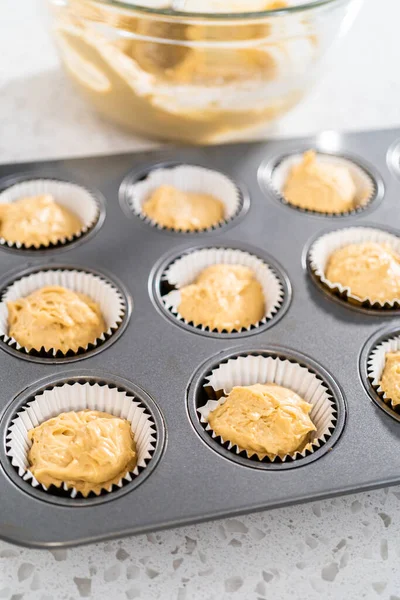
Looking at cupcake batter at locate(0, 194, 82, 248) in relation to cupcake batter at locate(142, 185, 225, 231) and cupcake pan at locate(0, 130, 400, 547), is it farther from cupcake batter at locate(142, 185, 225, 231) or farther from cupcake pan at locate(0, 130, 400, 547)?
cupcake batter at locate(142, 185, 225, 231)

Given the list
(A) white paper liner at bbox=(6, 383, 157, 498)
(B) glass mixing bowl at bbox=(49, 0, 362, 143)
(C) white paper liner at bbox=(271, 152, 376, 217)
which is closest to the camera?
(A) white paper liner at bbox=(6, 383, 157, 498)

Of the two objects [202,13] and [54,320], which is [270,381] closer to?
[54,320]

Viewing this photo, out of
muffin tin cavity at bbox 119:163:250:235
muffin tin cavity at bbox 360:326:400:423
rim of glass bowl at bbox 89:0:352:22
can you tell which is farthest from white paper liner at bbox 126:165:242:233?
muffin tin cavity at bbox 360:326:400:423

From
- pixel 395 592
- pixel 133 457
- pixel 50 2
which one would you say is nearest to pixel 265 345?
pixel 133 457

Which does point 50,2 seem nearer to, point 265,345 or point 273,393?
point 265,345

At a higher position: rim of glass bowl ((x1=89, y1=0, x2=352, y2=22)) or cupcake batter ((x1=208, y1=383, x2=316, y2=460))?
rim of glass bowl ((x1=89, y1=0, x2=352, y2=22))

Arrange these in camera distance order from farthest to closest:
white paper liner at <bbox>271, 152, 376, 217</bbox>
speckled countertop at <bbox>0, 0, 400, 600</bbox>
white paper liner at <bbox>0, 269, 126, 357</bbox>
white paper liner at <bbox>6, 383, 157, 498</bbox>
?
1. white paper liner at <bbox>271, 152, 376, 217</bbox>
2. white paper liner at <bbox>0, 269, 126, 357</bbox>
3. white paper liner at <bbox>6, 383, 157, 498</bbox>
4. speckled countertop at <bbox>0, 0, 400, 600</bbox>

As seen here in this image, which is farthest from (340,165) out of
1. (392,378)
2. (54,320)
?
(54,320)
